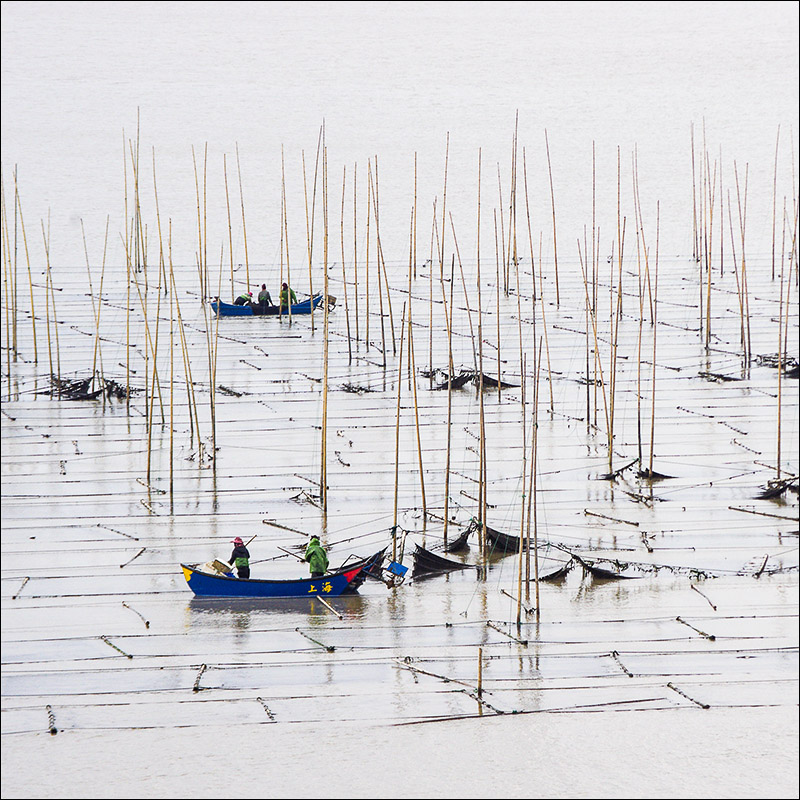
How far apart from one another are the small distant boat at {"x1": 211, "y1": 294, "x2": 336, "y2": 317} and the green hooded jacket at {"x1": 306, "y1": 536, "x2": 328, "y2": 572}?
7.82 meters

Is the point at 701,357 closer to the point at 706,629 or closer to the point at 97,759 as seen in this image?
the point at 706,629

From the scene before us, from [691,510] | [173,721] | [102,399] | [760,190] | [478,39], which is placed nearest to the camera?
[173,721]

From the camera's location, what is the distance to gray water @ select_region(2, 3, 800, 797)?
8258mm

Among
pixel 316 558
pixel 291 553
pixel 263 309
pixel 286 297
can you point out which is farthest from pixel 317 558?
pixel 263 309

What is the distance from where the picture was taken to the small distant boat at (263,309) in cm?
1755

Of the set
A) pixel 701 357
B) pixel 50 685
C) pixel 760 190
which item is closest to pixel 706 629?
pixel 50 685

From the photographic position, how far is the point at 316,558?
998 cm

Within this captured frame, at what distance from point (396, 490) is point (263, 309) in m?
8.06

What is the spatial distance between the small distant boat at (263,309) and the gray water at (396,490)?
0.15m

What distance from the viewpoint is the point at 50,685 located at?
8.84 metres

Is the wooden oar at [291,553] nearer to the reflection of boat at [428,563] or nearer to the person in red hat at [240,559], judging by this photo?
the person in red hat at [240,559]

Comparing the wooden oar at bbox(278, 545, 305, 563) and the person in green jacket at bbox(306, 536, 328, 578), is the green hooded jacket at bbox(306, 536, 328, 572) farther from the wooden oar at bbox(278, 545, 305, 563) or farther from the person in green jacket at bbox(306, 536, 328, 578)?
the wooden oar at bbox(278, 545, 305, 563)

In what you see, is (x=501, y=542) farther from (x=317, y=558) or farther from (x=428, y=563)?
(x=317, y=558)

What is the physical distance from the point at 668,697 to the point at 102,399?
818 cm
